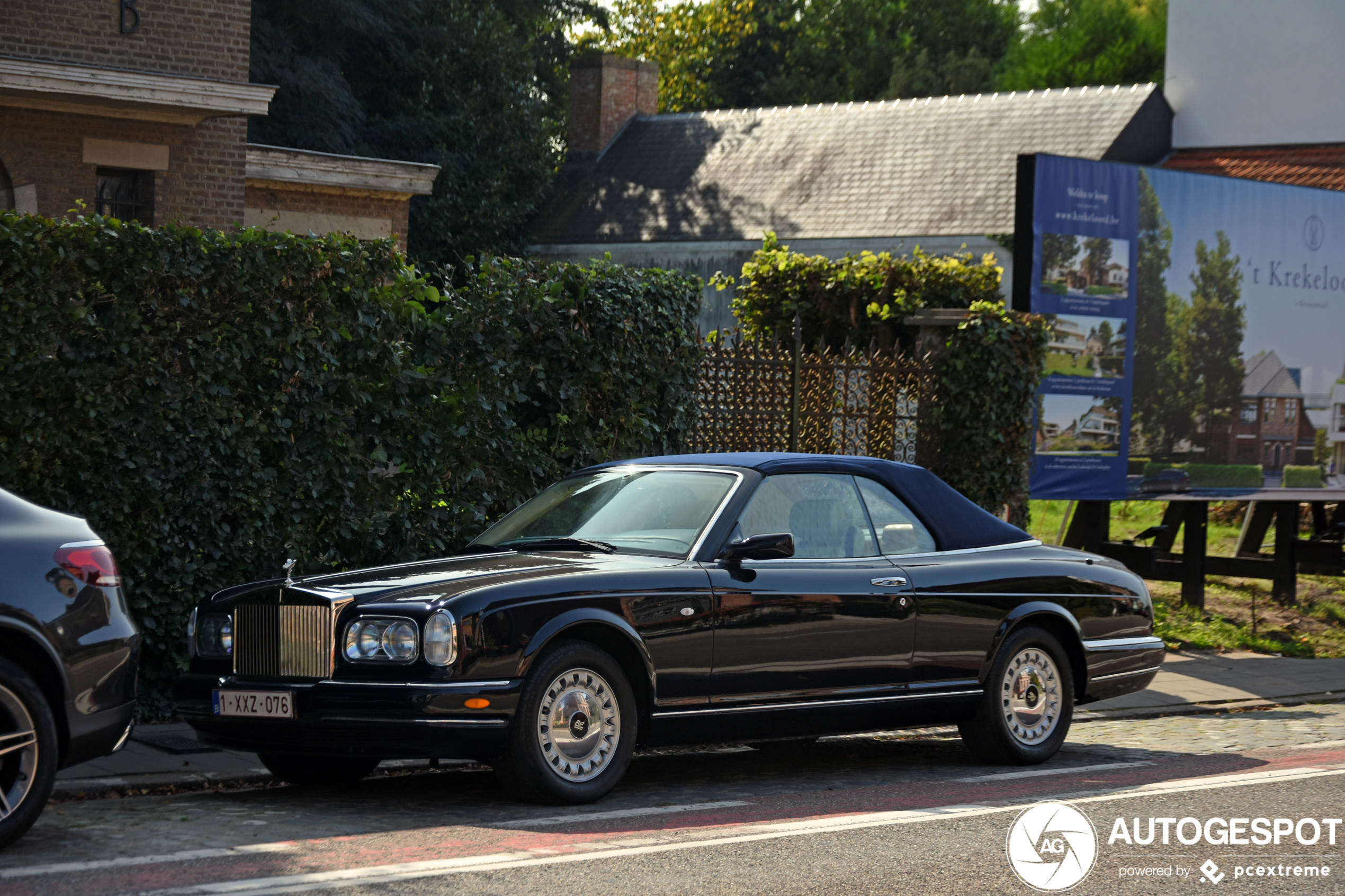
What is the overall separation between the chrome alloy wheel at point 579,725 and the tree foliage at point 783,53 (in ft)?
163

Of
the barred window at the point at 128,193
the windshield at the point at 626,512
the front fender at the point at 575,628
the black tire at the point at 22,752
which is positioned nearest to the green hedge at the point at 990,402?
the windshield at the point at 626,512

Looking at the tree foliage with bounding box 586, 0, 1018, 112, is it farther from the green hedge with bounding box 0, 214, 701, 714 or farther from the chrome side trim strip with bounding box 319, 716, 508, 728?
the chrome side trim strip with bounding box 319, 716, 508, 728

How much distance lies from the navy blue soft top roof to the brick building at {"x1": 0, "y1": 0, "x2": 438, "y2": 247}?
1030 centimetres

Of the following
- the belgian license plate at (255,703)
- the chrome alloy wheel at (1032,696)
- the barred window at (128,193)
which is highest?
the barred window at (128,193)

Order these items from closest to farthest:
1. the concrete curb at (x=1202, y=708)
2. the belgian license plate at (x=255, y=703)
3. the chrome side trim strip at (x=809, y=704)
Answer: the belgian license plate at (x=255, y=703) < the chrome side trim strip at (x=809, y=704) < the concrete curb at (x=1202, y=708)

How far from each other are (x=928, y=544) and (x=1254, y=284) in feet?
32.1

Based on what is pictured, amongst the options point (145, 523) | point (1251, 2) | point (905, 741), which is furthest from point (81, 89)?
point (1251, 2)

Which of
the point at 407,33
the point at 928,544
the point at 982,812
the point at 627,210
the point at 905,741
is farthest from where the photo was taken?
the point at 627,210

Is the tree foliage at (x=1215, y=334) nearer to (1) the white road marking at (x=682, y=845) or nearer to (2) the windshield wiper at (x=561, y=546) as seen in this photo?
(1) the white road marking at (x=682, y=845)

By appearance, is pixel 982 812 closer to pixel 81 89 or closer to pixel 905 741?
pixel 905 741

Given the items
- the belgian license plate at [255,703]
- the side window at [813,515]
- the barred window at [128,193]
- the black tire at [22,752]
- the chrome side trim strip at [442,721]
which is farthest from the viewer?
the barred window at [128,193]

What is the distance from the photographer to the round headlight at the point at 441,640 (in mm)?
6836

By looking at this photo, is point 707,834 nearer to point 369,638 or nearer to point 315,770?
point 369,638

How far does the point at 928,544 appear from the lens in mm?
8797
